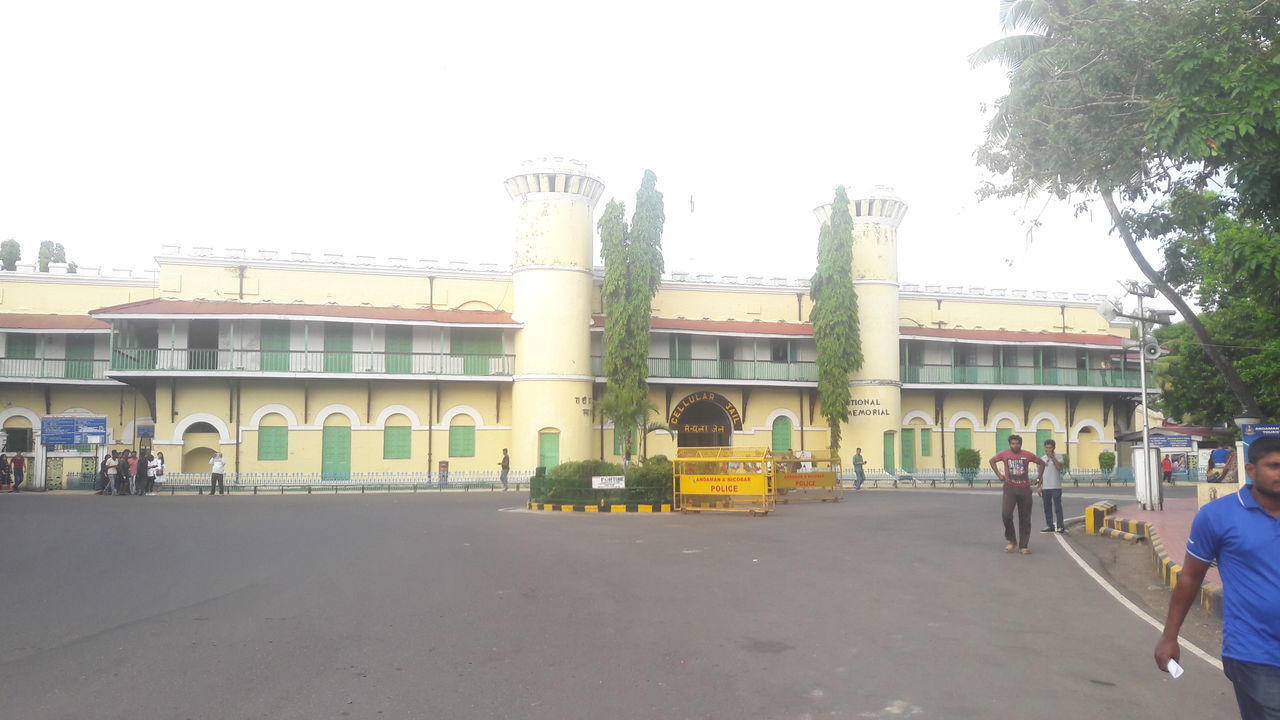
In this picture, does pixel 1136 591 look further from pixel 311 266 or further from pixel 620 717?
pixel 311 266

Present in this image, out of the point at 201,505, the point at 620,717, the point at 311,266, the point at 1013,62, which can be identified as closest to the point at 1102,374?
the point at 1013,62

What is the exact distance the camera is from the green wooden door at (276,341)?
3156cm

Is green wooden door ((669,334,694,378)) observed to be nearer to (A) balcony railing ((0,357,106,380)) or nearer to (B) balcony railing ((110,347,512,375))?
(B) balcony railing ((110,347,512,375))

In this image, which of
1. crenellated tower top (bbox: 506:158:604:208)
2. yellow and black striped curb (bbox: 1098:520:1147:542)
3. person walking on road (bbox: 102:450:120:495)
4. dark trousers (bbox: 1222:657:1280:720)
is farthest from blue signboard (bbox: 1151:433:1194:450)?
dark trousers (bbox: 1222:657:1280:720)

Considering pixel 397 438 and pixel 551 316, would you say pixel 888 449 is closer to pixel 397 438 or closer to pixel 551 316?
pixel 551 316

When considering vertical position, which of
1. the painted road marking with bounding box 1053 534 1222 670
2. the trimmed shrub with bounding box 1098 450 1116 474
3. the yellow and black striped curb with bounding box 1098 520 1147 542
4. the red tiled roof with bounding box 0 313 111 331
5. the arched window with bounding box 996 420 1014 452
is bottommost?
the yellow and black striped curb with bounding box 1098 520 1147 542

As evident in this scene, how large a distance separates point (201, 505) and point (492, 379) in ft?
40.7

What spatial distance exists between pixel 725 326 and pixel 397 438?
43.6 ft

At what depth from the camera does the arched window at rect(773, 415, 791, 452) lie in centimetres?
3800

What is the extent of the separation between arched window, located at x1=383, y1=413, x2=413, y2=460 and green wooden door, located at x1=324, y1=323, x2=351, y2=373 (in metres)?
2.74

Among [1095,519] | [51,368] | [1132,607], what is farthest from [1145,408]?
[51,368]

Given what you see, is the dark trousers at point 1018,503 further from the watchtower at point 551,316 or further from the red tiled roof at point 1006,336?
the red tiled roof at point 1006,336

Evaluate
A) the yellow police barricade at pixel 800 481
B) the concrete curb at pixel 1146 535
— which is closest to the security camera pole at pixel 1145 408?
the concrete curb at pixel 1146 535

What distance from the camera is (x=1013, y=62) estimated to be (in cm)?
2431
